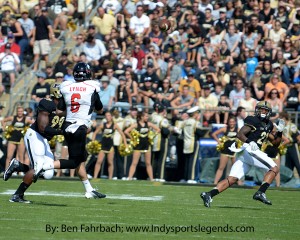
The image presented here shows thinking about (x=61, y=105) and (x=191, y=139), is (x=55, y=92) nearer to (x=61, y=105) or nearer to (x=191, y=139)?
(x=61, y=105)

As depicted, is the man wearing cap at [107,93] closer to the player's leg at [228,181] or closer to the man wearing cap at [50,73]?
the man wearing cap at [50,73]

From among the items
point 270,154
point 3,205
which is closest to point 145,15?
point 270,154

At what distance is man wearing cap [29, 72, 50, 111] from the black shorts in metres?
8.12

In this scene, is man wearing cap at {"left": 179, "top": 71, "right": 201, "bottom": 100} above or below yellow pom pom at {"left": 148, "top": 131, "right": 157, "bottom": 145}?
above

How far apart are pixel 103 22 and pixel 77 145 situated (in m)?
10.5

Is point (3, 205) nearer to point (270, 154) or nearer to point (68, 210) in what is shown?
point (68, 210)

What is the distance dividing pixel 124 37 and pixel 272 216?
35.1ft

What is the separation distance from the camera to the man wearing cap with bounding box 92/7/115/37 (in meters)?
21.8

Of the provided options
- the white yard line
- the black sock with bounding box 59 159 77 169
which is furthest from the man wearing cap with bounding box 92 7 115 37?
the black sock with bounding box 59 159 77 169

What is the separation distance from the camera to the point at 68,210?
11.2 m

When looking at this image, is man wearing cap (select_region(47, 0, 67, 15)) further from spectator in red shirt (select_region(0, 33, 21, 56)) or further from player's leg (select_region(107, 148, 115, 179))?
player's leg (select_region(107, 148, 115, 179))

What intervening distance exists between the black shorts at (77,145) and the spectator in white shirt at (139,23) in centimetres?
991

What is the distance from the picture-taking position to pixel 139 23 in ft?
70.6

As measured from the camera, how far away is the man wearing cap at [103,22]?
858 inches
